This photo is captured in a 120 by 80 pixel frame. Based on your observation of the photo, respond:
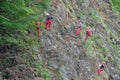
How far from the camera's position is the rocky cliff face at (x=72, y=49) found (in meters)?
17.3

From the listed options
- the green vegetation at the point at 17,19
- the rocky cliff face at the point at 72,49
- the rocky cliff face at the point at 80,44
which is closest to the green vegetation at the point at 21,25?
the green vegetation at the point at 17,19

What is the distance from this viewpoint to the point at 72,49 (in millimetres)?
21625

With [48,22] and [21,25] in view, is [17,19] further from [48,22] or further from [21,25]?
[48,22]

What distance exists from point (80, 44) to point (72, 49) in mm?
1423

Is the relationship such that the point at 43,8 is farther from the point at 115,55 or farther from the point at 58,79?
the point at 115,55

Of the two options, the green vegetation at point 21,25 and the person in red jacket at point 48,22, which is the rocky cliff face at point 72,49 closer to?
the green vegetation at point 21,25

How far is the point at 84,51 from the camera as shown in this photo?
22984 millimetres

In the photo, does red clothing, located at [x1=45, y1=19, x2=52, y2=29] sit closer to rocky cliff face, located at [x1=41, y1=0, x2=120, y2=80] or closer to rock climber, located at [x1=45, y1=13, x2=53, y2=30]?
rock climber, located at [x1=45, y1=13, x2=53, y2=30]

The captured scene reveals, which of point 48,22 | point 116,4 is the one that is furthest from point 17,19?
point 116,4

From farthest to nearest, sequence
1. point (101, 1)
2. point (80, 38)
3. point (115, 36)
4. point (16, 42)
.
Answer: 1. point (101, 1)
2. point (115, 36)
3. point (80, 38)
4. point (16, 42)

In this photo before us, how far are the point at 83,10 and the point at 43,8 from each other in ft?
32.8

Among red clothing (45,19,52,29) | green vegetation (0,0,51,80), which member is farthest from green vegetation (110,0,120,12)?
green vegetation (0,0,51,80)

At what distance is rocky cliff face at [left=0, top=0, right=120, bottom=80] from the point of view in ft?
56.8

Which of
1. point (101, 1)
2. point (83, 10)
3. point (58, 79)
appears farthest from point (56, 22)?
point (101, 1)
